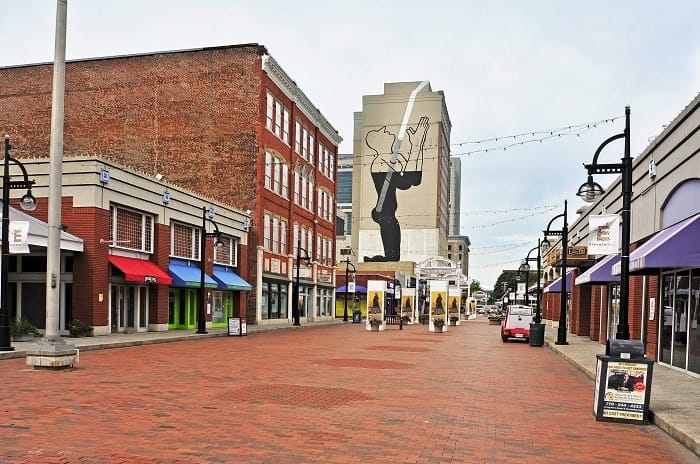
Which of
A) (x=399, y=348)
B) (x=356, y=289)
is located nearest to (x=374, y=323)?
(x=399, y=348)

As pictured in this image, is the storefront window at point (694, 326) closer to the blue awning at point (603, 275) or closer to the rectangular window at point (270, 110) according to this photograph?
the blue awning at point (603, 275)

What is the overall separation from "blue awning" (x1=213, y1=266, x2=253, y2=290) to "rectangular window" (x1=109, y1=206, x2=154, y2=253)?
258 inches

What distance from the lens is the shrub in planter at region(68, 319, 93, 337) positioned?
2547 cm

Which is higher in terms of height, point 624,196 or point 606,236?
point 624,196

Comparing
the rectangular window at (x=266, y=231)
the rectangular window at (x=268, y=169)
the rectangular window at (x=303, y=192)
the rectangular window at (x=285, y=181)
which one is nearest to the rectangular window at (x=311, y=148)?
the rectangular window at (x=303, y=192)

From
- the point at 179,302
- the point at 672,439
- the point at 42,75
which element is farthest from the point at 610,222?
the point at 42,75

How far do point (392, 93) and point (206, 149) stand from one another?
9683 centimetres

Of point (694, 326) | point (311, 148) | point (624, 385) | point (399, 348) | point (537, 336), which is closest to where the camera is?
point (624, 385)

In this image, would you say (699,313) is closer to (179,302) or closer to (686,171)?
(686,171)

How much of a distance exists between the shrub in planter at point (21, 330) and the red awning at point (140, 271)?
15.9 ft

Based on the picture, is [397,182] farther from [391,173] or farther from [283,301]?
[283,301]

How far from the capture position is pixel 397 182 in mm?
139375

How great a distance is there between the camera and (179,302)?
34969mm

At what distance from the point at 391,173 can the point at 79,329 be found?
115 meters
